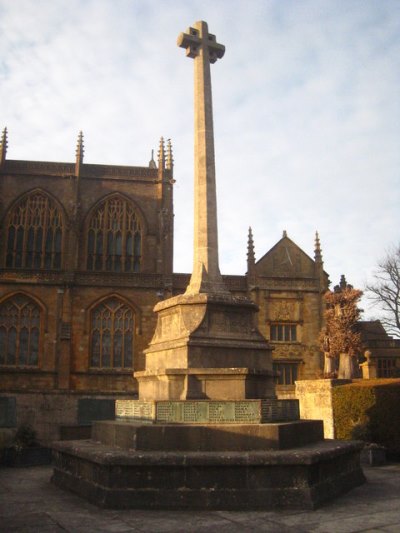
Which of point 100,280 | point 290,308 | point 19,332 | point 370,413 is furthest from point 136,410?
point 290,308

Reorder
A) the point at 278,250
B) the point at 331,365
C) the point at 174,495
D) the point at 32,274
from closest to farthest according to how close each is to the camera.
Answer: the point at 174,495, the point at 331,365, the point at 32,274, the point at 278,250

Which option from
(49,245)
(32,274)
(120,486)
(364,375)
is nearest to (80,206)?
(49,245)

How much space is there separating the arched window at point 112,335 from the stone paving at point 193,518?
23291 millimetres

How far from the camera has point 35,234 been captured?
1340 inches

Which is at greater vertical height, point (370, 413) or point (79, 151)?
point (79, 151)

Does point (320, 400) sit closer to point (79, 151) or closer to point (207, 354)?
point (207, 354)

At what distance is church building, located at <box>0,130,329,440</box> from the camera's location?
103 feet

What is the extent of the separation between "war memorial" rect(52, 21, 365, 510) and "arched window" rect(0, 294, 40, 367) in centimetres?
2244

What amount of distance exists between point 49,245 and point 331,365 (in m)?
18.3

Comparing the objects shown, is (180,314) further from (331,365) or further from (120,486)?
(331,365)

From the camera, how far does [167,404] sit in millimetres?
9078

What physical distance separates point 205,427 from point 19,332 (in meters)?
25.7

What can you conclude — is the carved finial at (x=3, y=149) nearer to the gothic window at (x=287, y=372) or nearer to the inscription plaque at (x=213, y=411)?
the gothic window at (x=287, y=372)

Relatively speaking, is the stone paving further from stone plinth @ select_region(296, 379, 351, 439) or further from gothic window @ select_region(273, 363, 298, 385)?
gothic window @ select_region(273, 363, 298, 385)
